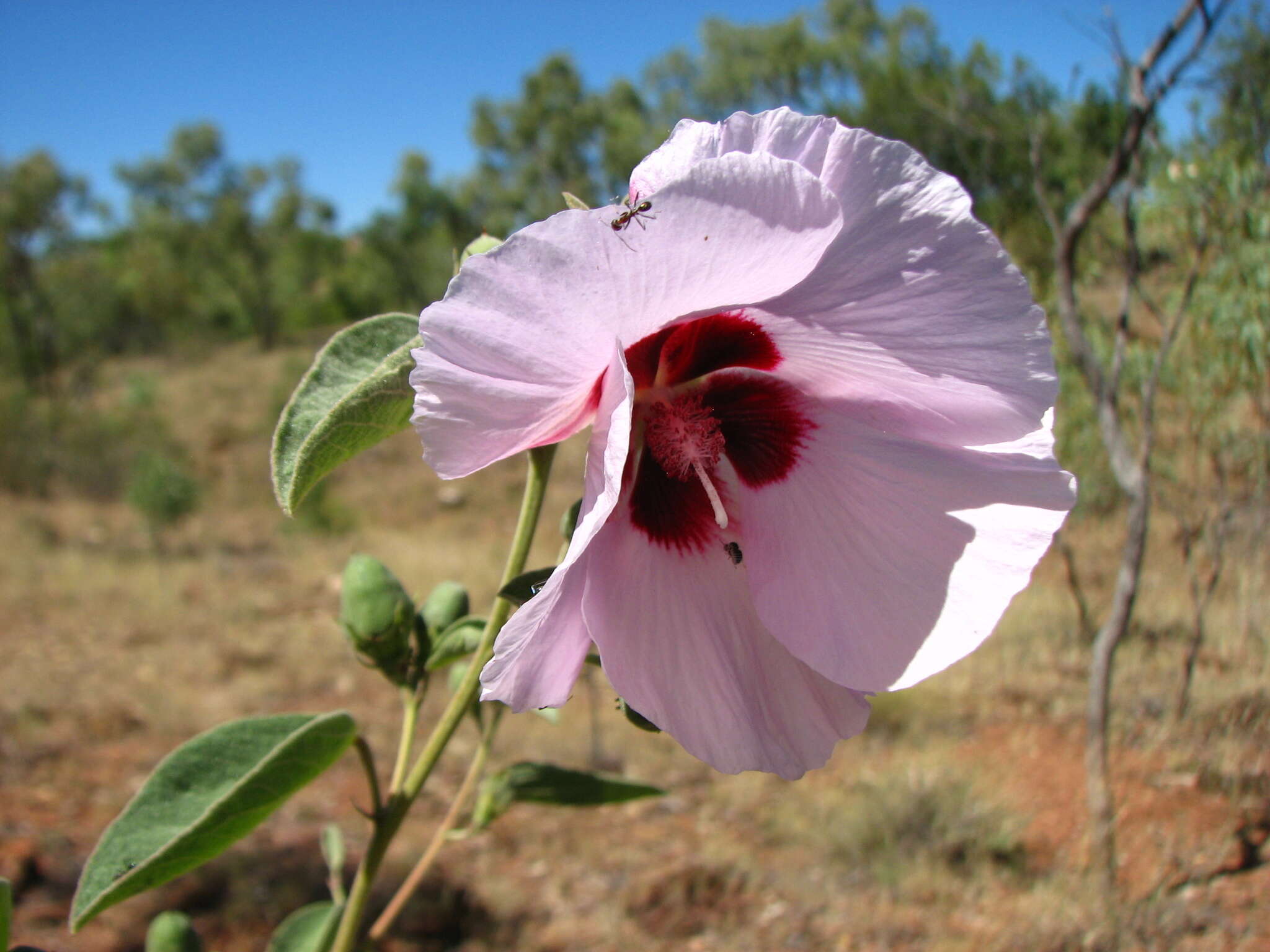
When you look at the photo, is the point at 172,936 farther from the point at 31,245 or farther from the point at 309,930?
the point at 31,245

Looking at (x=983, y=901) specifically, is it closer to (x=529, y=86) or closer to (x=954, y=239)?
(x=954, y=239)

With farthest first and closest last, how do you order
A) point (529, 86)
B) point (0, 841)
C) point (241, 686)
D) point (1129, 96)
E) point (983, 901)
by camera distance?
point (529, 86)
point (241, 686)
point (0, 841)
point (983, 901)
point (1129, 96)

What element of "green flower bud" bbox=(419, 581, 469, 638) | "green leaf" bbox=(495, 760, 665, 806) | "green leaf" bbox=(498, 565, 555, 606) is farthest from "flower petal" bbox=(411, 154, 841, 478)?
"green leaf" bbox=(495, 760, 665, 806)

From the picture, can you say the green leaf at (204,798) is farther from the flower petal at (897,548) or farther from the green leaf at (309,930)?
Answer: the flower petal at (897,548)

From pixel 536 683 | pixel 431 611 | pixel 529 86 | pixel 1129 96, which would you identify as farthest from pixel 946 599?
pixel 529 86

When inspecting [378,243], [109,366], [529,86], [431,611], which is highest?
[529,86]

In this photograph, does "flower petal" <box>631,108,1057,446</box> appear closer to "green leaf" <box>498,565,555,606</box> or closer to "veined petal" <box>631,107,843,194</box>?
"veined petal" <box>631,107,843,194</box>

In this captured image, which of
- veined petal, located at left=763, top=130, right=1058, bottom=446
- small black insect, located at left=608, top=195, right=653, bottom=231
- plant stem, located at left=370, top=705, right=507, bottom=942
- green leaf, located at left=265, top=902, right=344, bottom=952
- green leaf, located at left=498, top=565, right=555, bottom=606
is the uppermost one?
small black insect, located at left=608, top=195, right=653, bottom=231
